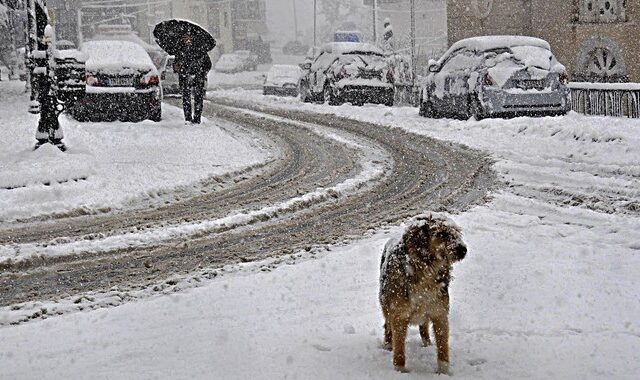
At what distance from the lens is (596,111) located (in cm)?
1647

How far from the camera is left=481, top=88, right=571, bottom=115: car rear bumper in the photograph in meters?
15.4

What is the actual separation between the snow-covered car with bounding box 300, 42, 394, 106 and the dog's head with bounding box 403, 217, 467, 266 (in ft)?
59.8

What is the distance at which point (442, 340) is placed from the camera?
422 centimetres

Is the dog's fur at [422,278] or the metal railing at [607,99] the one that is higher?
the metal railing at [607,99]

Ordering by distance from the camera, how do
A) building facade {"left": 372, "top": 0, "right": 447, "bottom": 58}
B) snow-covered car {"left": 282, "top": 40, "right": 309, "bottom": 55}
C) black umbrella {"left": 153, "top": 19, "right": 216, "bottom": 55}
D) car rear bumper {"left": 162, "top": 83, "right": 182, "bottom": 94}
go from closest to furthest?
black umbrella {"left": 153, "top": 19, "right": 216, "bottom": 55} < car rear bumper {"left": 162, "top": 83, "right": 182, "bottom": 94} < building facade {"left": 372, "top": 0, "right": 447, "bottom": 58} < snow-covered car {"left": 282, "top": 40, "right": 309, "bottom": 55}

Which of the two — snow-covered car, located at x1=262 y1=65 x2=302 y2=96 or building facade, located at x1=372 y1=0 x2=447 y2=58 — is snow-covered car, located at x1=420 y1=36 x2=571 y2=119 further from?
building facade, located at x1=372 y1=0 x2=447 y2=58

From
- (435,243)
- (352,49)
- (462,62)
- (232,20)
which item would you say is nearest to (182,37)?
(462,62)

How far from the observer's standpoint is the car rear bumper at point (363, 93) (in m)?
22.1

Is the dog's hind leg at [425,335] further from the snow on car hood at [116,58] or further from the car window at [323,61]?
the car window at [323,61]

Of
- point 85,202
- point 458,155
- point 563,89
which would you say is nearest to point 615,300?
point 85,202

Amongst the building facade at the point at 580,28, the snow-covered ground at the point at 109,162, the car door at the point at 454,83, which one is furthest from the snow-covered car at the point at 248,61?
the snow-covered ground at the point at 109,162

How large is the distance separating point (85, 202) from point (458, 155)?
18.3 feet

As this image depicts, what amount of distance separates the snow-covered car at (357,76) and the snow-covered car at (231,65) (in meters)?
43.4

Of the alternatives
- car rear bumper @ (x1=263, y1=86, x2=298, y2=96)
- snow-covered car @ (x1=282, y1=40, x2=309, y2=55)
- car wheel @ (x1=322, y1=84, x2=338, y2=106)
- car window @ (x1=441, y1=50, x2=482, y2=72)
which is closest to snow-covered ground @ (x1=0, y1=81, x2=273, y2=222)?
car window @ (x1=441, y1=50, x2=482, y2=72)
